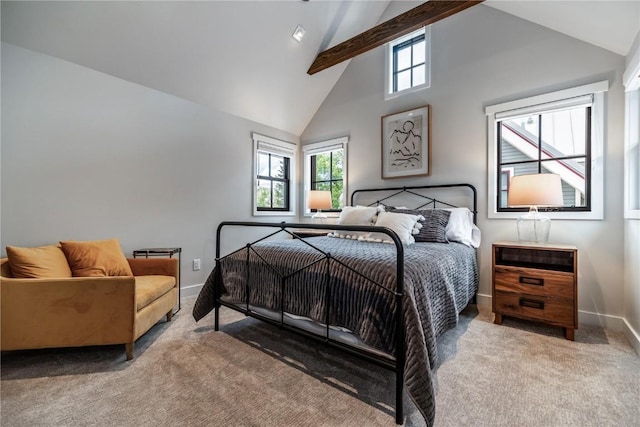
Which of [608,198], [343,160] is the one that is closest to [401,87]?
[343,160]

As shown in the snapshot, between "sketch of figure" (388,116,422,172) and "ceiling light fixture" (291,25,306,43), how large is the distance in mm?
1600

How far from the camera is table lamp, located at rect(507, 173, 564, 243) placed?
2.29m

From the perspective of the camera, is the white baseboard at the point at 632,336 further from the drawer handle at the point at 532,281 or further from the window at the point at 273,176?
the window at the point at 273,176

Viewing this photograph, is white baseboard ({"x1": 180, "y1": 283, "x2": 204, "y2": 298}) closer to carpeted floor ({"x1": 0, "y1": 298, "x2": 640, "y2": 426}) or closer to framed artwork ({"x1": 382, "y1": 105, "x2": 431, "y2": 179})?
carpeted floor ({"x1": 0, "y1": 298, "x2": 640, "y2": 426})

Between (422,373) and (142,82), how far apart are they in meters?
3.53

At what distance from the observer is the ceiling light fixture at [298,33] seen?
134 inches

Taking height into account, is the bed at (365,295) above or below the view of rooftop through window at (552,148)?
below

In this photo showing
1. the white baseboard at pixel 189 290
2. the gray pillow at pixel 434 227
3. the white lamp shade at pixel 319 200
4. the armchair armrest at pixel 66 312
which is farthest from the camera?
the white lamp shade at pixel 319 200

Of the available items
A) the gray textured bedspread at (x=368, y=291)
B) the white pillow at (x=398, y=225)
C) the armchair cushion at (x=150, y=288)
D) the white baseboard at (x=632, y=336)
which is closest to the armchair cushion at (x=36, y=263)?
the armchair cushion at (x=150, y=288)

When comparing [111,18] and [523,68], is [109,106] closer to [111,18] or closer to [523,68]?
[111,18]

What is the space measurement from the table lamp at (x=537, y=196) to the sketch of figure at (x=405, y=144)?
121 centimetres

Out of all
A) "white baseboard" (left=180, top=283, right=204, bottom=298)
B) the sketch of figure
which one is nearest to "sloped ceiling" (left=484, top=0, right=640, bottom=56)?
the sketch of figure

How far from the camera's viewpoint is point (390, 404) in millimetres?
1415

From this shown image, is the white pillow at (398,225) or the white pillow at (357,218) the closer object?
the white pillow at (398,225)
